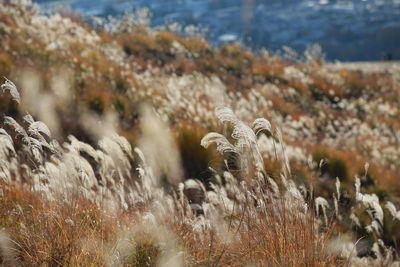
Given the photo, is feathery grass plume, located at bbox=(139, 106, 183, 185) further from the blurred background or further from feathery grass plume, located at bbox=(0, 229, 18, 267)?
the blurred background

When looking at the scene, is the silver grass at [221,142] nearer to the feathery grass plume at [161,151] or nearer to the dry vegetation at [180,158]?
the dry vegetation at [180,158]

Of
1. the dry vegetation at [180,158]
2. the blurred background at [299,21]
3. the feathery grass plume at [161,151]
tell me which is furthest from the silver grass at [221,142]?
the blurred background at [299,21]

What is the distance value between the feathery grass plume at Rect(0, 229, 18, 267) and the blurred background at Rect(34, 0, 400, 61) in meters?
106

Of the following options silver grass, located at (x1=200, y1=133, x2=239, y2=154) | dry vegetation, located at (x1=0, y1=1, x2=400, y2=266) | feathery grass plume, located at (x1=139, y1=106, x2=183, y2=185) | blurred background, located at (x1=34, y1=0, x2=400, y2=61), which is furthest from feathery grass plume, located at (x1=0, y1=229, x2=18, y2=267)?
blurred background, located at (x1=34, y1=0, x2=400, y2=61)

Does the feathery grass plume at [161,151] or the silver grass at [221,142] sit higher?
the silver grass at [221,142]

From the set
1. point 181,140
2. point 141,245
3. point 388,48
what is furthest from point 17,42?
point 388,48

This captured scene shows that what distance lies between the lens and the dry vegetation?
3.02 meters

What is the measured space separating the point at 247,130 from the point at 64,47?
889 cm

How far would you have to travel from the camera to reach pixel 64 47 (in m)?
10.6

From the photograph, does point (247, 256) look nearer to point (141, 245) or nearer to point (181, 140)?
point (141, 245)

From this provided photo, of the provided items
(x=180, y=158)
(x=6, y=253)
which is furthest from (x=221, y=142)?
(x=180, y=158)

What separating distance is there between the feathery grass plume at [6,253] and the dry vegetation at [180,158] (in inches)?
0.6

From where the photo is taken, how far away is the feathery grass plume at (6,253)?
3072 millimetres

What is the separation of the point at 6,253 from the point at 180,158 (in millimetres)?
3700
